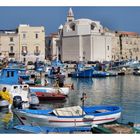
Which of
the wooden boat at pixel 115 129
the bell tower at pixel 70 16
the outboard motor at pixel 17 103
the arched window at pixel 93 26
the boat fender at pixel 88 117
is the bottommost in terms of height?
the wooden boat at pixel 115 129

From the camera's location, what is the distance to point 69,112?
15227 mm

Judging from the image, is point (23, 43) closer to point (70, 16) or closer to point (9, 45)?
point (9, 45)

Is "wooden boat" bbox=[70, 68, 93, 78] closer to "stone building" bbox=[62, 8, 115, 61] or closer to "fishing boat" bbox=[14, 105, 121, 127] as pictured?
"stone building" bbox=[62, 8, 115, 61]

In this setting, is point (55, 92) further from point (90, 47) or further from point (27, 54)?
point (90, 47)

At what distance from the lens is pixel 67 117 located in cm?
1486

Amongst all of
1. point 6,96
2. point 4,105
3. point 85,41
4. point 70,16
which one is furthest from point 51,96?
point 70,16

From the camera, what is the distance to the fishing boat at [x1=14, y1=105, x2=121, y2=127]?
48.6 feet

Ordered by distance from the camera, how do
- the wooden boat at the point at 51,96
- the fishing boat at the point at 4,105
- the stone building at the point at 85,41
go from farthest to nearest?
the stone building at the point at 85,41
the wooden boat at the point at 51,96
the fishing boat at the point at 4,105

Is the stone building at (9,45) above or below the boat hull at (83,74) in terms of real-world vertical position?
above

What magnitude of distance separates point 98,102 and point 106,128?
10173 mm

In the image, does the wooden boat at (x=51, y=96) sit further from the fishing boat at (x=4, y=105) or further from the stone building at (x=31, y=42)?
the stone building at (x=31, y=42)

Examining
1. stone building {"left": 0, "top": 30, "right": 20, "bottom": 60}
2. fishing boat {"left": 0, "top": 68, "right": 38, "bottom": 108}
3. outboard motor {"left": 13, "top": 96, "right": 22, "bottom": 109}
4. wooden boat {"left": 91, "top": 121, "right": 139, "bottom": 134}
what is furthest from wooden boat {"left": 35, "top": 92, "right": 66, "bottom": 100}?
stone building {"left": 0, "top": 30, "right": 20, "bottom": 60}

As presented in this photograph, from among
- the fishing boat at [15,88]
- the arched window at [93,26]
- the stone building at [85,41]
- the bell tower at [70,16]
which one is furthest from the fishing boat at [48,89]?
the bell tower at [70,16]

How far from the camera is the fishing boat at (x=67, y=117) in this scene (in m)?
14.8
